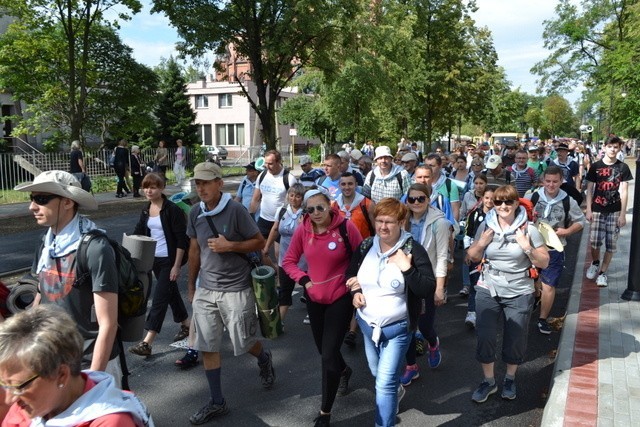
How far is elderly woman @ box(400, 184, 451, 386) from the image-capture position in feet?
14.7

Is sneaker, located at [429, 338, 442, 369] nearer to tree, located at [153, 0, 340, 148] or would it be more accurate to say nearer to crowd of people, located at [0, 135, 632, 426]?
crowd of people, located at [0, 135, 632, 426]

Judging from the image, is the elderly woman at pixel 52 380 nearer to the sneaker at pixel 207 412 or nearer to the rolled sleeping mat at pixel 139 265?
the rolled sleeping mat at pixel 139 265

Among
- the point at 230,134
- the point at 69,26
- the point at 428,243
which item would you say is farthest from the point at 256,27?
the point at 230,134

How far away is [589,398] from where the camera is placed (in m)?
4.09

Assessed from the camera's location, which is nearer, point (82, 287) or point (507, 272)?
point (82, 287)

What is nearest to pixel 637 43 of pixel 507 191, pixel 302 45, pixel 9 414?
pixel 302 45

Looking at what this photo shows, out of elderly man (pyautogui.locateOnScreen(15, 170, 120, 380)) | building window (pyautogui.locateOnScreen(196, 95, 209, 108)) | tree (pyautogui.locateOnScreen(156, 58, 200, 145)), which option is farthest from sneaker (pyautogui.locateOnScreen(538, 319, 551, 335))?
building window (pyautogui.locateOnScreen(196, 95, 209, 108))

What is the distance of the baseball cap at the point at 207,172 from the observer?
156 inches

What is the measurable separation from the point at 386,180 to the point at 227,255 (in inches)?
142

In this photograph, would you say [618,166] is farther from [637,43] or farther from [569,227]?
[637,43]

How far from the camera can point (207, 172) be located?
398 centimetres

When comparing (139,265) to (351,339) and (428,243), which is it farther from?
(351,339)

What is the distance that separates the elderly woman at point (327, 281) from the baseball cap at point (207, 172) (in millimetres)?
698

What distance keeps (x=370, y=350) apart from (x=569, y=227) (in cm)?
306
